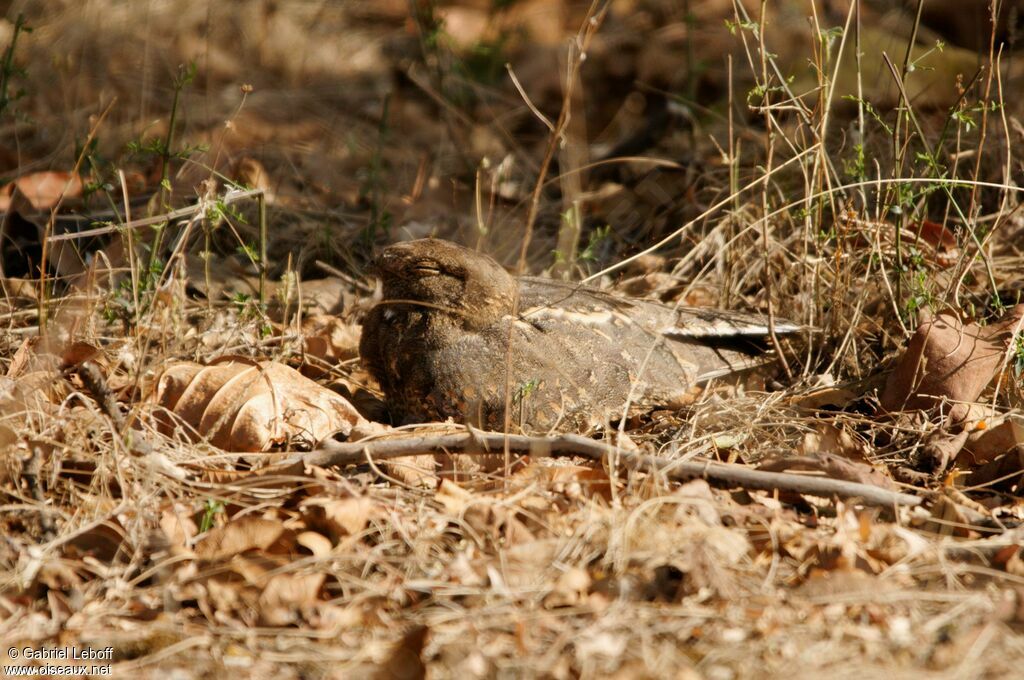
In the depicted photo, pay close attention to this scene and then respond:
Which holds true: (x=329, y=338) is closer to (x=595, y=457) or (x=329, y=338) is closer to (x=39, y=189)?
(x=595, y=457)

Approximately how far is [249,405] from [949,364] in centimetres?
230

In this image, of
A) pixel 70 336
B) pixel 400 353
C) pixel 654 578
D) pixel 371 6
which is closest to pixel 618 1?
pixel 371 6

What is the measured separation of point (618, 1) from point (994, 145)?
13.9 feet

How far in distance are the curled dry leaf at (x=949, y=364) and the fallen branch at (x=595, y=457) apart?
28.4 inches

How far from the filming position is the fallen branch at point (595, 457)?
255cm

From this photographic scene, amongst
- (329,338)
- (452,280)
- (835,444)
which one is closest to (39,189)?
(329,338)

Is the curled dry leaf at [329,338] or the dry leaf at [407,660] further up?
the dry leaf at [407,660]

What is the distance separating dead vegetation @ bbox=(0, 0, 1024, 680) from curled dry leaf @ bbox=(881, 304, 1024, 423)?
1 centimetres

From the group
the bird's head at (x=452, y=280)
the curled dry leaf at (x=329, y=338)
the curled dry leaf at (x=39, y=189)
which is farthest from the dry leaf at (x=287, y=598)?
the curled dry leaf at (x=39, y=189)

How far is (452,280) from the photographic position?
3236 mm

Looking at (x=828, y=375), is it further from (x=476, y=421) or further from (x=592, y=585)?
(x=592, y=585)

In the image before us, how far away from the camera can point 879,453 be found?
10.2ft

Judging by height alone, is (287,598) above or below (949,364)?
below

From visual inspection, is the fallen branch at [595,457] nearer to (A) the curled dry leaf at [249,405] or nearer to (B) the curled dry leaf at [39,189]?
(A) the curled dry leaf at [249,405]
